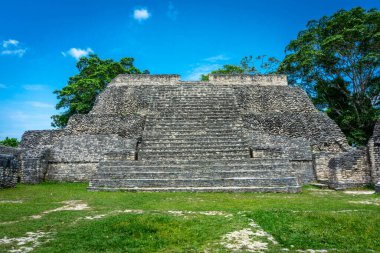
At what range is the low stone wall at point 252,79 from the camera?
16703 mm

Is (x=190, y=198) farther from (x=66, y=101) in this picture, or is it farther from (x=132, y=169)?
(x=66, y=101)

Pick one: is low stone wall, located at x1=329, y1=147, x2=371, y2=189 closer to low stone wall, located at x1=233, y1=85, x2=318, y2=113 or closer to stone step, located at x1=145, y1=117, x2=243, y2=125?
stone step, located at x1=145, y1=117, x2=243, y2=125

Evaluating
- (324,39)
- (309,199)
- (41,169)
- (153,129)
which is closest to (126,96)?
(153,129)

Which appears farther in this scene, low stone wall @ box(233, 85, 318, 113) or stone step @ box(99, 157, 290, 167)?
low stone wall @ box(233, 85, 318, 113)

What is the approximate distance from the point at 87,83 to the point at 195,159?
13.5 meters

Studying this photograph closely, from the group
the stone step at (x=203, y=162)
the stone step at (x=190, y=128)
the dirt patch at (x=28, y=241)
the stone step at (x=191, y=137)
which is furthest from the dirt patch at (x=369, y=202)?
the dirt patch at (x=28, y=241)

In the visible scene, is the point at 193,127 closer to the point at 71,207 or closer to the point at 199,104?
the point at 199,104

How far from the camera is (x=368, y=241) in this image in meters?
3.87

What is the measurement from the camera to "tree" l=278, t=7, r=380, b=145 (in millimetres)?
17531

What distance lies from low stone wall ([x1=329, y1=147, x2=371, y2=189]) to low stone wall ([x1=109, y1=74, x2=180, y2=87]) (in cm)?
909

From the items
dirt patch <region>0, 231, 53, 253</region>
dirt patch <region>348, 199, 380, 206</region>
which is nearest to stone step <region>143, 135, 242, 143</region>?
dirt patch <region>348, 199, 380, 206</region>

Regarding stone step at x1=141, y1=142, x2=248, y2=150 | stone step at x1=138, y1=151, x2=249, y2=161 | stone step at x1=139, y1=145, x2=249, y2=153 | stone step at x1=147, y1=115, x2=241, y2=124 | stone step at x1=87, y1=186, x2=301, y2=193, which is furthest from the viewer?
stone step at x1=147, y1=115, x2=241, y2=124

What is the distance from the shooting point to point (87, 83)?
21.0m

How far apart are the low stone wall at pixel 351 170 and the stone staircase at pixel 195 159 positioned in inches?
68.6
